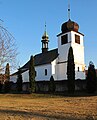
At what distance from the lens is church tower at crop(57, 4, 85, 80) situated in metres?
48.4

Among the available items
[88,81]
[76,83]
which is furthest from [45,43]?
[88,81]

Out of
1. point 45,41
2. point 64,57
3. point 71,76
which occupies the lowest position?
point 71,76

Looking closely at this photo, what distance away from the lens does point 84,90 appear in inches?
1503

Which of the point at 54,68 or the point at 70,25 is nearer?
the point at 54,68

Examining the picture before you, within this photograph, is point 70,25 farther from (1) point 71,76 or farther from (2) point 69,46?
(1) point 71,76

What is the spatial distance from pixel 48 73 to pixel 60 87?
9099 millimetres

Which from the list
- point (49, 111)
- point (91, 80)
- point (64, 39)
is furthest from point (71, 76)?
point (49, 111)

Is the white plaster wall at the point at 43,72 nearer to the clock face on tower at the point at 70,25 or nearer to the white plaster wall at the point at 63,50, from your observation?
the white plaster wall at the point at 63,50

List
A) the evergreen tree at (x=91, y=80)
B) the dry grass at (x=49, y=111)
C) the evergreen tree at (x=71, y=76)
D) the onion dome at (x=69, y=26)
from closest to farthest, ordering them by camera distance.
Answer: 1. the dry grass at (x=49, y=111)
2. the evergreen tree at (x=91, y=80)
3. the evergreen tree at (x=71, y=76)
4. the onion dome at (x=69, y=26)

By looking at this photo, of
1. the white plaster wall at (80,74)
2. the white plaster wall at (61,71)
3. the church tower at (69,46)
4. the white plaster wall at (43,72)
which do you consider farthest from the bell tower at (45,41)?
the white plaster wall at (80,74)

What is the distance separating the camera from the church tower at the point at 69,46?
159ft

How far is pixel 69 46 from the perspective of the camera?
48.5 m

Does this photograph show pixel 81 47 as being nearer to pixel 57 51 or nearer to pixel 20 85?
pixel 57 51

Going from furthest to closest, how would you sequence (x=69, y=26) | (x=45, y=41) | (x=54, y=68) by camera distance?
1. (x=45, y=41)
2. (x=69, y=26)
3. (x=54, y=68)
